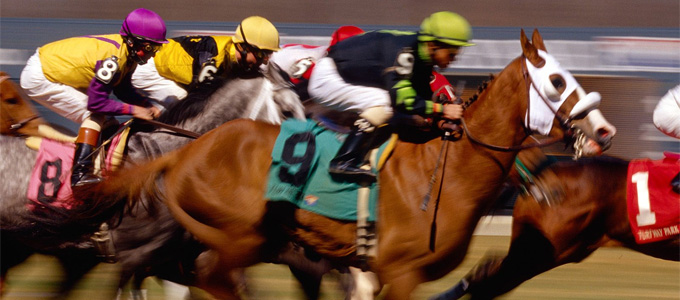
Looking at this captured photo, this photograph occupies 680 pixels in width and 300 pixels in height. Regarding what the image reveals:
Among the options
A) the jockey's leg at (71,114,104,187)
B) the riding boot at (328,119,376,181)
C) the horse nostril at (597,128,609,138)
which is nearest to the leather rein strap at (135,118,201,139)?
the jockey's leg at (71,114,104,187)

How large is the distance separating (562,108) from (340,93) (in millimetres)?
1135

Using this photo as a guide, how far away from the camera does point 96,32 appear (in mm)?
8461

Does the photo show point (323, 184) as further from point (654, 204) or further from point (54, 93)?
point (654, 204)

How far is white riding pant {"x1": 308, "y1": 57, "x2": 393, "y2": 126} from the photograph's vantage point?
4340mm

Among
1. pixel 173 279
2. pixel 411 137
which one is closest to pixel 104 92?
pixel 173 279

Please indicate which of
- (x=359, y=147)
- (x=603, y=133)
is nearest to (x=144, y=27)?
(x=359, y=147)

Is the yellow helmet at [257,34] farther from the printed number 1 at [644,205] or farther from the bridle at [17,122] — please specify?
the printed number 1 at [644,205]

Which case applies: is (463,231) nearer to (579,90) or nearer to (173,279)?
(579,90)

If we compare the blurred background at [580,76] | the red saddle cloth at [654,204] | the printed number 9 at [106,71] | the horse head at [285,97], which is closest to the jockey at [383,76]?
the horse head at [285,97]

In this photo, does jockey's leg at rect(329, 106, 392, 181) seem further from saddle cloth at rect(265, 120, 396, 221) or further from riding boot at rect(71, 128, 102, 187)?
riding boot at rect(71, 128, 102, 187)

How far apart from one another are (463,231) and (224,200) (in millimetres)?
1211

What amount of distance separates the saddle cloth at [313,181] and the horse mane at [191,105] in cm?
86

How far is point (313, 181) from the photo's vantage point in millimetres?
4328

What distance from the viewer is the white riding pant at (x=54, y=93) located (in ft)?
16.7
